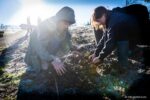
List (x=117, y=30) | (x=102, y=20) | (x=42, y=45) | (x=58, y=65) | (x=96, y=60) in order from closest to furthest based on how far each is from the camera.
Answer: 1. (x=58, y=65)
2. (x=42, y=45)
3. (x=117, y=30)
4. (x=102, y=20)
5. (x=96, y=60)

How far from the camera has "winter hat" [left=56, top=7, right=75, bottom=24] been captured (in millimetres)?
6629

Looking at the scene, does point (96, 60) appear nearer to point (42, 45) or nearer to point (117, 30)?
point (117, 30)

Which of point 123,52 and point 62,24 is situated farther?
point 123,52

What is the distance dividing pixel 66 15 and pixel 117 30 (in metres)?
1.51

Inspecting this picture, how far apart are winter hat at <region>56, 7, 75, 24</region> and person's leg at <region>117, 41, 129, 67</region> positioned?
5.00 ft

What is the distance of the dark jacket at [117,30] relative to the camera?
22.4ft

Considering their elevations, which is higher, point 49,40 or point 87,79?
point 49,40

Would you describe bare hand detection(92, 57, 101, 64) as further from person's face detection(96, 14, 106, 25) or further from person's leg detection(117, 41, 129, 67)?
person's face detection(96, 14, 106, 25)

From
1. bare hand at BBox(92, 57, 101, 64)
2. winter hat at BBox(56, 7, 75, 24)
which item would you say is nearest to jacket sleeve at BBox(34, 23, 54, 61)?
winter hat at BBox(56, 7, 75, 24)

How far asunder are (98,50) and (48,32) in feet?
5.62

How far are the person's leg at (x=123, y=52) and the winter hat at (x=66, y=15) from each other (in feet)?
5.00

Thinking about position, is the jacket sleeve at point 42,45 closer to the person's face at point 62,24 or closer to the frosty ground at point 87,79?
the person's face at point 62,24

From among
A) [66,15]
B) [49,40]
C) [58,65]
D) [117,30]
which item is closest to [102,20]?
[117,30]

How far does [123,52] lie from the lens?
277 inches
